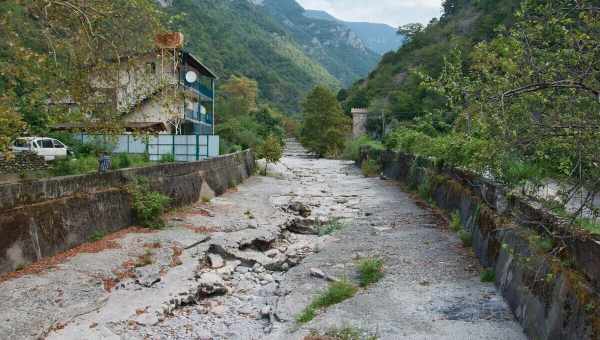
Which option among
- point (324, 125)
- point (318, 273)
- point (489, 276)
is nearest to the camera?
point (489, 276)

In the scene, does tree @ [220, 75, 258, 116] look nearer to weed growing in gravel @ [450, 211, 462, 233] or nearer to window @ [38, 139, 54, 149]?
window @ [38, 139, 54, 149]

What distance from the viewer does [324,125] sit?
6181 centimetres

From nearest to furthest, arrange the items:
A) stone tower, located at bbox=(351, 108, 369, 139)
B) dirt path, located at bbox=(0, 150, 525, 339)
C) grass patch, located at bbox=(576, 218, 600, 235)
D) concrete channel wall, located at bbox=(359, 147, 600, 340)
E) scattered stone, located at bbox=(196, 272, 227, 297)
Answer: concrete channel wall, located at bbox=(359, 147, 600, 340) → grass patch, located at bbox=(576, 218, 600, 235) → dirt path, located at bbox=(0, 150, 525, 339) → scattered stone, located at bbox=(196, 272, 227, 297) → stone tower, located at bbox=(351, 108, 369, 139)

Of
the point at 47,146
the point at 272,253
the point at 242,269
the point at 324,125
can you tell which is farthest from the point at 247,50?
the point at 242,269

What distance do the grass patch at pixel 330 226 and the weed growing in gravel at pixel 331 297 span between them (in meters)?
5.84

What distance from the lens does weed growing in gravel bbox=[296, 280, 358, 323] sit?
7848mm

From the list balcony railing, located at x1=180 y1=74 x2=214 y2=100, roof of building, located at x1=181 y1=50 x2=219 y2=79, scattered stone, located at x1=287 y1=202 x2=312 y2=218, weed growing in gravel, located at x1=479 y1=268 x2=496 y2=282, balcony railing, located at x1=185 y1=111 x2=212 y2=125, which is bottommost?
scattered stone, located at x1=287 y1=202 x2=312 y2=218

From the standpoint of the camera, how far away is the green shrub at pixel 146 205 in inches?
526

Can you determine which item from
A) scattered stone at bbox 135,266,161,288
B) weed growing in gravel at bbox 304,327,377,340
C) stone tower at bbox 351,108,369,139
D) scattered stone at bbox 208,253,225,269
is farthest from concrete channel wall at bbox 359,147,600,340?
stone tower at bbox 351,108,369,139

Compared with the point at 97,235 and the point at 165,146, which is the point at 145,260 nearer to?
the point at 97,235

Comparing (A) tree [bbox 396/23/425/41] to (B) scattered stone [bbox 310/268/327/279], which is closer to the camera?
(B) scattered stone [bbox 310/268/327/279]

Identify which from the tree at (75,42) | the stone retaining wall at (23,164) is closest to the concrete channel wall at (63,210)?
the tree at (75,42)

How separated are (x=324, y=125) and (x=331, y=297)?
177 ft

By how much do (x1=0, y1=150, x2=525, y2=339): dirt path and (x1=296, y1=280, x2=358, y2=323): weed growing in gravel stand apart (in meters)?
0.17
